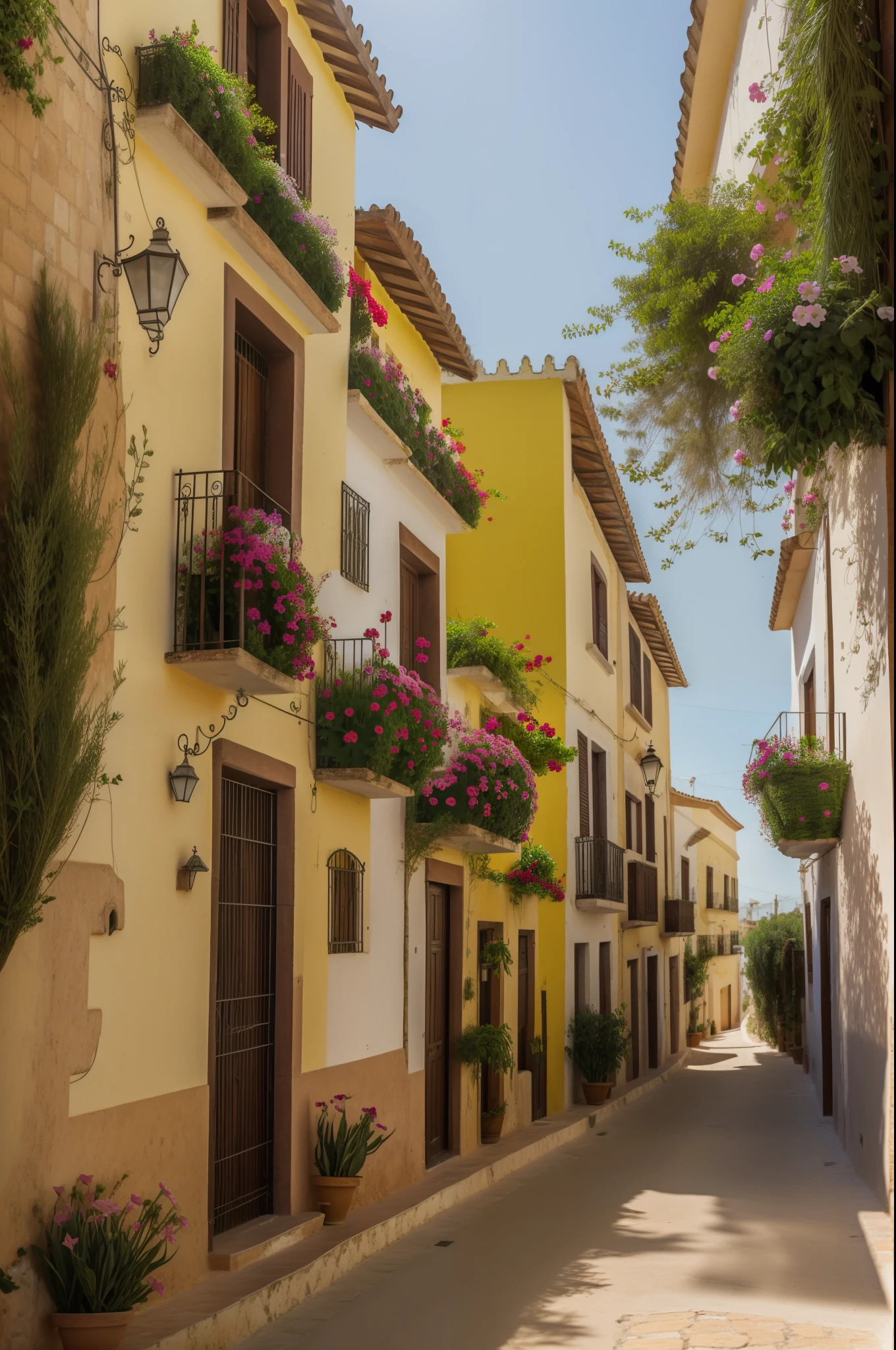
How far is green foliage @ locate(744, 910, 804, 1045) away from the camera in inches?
1247

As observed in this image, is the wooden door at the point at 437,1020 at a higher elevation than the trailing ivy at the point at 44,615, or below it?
below

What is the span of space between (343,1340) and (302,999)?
99.7 inches

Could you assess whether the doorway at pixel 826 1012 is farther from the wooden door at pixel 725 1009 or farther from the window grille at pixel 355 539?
the wooden door at pixel 725 1009

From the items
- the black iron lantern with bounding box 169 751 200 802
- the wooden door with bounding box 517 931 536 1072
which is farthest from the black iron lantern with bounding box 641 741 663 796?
the black iron lantern with bounding box 169 751 200 802

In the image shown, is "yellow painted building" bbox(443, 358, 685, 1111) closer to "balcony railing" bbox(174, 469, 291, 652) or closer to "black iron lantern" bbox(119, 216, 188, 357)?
"balcony railing" bbox(174, 469, 291, 652)

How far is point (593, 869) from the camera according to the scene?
20.0m

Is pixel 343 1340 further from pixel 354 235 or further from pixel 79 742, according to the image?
pixel 354 235

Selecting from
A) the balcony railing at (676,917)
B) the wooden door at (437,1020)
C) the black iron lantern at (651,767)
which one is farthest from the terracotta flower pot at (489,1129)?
the balcony railing at (676,917)

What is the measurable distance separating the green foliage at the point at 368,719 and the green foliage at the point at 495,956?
5.54 m

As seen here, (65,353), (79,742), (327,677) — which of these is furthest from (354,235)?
(79,742)

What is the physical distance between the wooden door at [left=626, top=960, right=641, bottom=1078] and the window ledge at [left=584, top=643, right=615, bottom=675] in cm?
565

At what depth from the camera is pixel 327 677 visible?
9.59 metres

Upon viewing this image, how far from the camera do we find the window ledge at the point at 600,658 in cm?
2072

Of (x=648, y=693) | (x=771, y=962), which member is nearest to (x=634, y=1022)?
(x=648, y=693)
